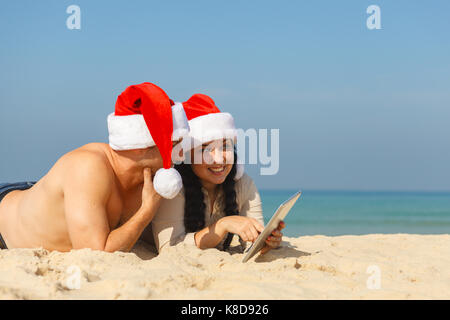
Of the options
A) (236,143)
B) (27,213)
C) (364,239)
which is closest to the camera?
(27,213)

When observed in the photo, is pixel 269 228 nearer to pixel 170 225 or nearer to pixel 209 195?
pixel 170 225

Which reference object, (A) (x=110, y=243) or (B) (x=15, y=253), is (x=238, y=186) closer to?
(A) (x=110, y=243)

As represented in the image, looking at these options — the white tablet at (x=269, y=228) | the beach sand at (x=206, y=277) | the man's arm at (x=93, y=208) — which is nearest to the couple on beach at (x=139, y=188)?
the man's arm at (x=93, y=208)

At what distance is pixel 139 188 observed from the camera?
3791 mm

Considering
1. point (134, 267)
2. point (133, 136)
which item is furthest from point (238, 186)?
point (134, 267)

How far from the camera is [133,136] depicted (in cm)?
345

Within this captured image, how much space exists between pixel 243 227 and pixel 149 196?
70cm

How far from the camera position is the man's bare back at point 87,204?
10.7ft

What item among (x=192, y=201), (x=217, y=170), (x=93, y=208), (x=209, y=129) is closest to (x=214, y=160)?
(x=217, y=170)

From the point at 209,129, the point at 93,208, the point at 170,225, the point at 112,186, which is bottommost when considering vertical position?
the point at 170,225

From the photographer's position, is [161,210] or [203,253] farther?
[161,210]

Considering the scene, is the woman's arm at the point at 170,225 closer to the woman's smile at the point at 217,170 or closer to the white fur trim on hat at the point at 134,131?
the woman's smile at the point at 217,170
